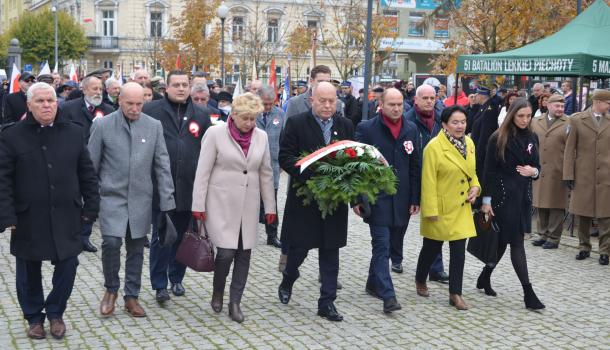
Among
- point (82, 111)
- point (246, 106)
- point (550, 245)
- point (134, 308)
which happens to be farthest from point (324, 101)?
point (550, 245)

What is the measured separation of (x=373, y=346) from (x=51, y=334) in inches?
99.7

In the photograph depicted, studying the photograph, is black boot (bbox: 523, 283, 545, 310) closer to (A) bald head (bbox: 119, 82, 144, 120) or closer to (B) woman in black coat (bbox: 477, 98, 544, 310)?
(B) woman in black coat (bbox: 477, 98, 544, 310)

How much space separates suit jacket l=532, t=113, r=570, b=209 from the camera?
1198 centimetres

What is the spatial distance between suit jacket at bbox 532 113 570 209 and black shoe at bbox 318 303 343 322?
5.30 meters

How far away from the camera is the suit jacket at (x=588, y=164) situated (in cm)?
1090

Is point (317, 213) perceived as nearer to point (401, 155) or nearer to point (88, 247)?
point (401, 155)

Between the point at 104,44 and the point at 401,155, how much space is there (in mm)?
66925

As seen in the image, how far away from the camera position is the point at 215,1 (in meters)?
43.1

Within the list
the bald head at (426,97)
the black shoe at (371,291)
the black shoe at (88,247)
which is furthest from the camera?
the black shoe at (88,247)

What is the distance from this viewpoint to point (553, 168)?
12.2 m

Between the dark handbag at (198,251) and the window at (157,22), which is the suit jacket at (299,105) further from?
the window at (157,22)

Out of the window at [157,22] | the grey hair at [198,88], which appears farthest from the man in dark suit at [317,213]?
the window at [157,22]

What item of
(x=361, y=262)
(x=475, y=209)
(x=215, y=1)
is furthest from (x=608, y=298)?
(x=215, y=1)

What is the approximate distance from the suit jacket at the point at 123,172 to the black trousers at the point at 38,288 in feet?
2.21
